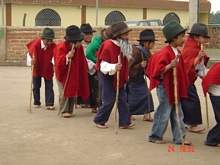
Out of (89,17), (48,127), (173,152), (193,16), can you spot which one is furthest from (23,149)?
(89,17)

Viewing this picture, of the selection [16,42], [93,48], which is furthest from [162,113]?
[16,42]

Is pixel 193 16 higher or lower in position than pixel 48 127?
higher

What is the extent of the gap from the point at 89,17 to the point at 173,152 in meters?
24.1

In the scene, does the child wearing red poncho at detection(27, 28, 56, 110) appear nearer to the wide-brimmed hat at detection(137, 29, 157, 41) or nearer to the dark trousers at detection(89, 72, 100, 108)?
the dark trousers at detection(89, 72, 100, 108)

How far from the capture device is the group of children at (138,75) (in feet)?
20.9

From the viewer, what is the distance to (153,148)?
21.0ft

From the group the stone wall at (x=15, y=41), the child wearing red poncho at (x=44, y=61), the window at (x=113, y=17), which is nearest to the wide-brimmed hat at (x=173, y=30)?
the child wearing red poncho at (x=44, y=61)

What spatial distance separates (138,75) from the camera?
824cm

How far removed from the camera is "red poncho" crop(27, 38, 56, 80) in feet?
31.1

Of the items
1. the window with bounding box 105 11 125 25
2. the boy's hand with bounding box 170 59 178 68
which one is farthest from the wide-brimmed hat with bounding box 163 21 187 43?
the window with bounding box 105 11 125 25

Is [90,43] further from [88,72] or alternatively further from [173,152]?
[173,152]

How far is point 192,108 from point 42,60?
356 centimetres

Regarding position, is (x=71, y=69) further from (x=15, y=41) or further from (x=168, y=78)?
(x=15, y=41)

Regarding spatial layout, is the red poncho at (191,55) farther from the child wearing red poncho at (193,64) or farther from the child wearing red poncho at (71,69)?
the child wearing red poncho at (71,69)
